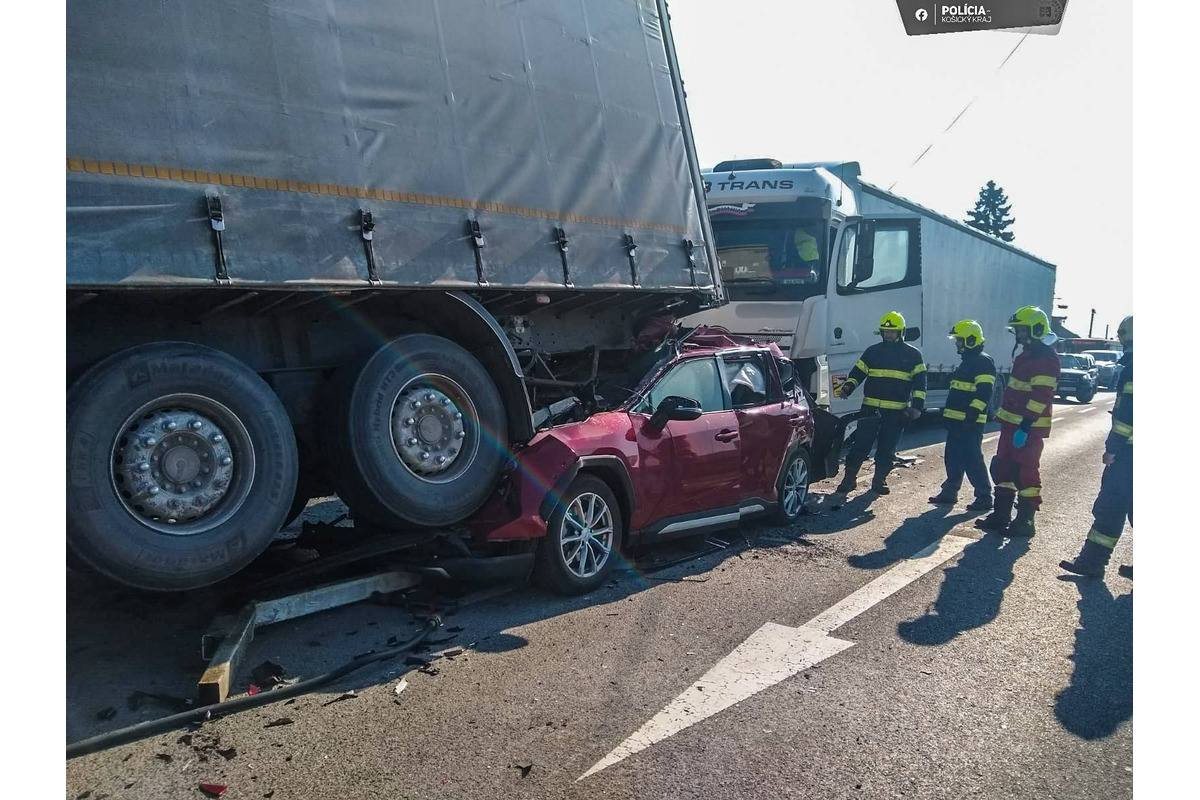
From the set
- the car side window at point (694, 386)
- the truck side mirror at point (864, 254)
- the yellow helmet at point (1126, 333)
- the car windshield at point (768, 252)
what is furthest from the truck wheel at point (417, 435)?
the truck side mirror at point (864, 254)

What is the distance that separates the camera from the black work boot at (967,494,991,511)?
868 cm

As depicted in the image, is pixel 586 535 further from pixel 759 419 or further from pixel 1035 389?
pixel 1035 389

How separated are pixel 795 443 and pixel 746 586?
2.06 m

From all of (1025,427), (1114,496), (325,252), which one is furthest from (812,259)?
(325,252)

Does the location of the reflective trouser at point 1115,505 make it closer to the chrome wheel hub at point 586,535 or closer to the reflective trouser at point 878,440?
the reflective trouser at point 878,440

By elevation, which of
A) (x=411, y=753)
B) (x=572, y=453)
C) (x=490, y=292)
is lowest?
(x=411, y=753)

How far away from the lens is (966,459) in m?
8.91

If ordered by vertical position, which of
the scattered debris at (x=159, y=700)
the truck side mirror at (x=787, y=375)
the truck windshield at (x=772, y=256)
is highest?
the truck windshield at (x=772, y=256)

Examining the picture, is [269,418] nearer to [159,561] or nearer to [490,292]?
[159,561]

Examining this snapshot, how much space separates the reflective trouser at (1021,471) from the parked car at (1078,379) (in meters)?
19.9

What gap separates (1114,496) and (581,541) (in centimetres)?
371

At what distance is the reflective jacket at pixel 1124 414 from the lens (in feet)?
20.7
